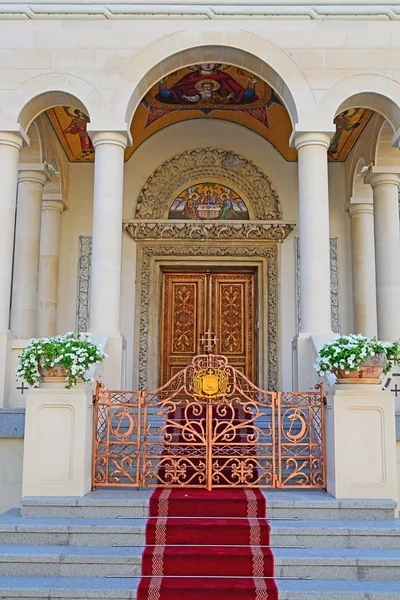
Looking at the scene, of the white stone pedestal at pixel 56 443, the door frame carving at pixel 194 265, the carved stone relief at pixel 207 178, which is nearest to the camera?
the white stone pedestal at pixel 56 443

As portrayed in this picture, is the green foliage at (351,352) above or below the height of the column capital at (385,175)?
below

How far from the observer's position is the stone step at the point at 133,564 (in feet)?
17.1

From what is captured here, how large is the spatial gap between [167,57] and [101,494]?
21.1ft

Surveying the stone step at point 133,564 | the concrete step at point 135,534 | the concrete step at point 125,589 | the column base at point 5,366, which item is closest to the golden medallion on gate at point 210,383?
the concrete step at point 135,534

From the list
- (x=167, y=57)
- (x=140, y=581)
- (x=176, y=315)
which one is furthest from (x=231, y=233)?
(x=140, y=581)

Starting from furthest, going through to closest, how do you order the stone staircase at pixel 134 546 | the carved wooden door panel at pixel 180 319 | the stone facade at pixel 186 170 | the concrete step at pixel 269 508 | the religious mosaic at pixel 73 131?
the carved wooden door panel at pixel 180 319
the religious mosaic at pixel 73 131
the stone facade at pixel 186 170
the concrete step at pixel 269 508
the stone staircase at pixel 134 546

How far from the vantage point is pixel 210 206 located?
12430 mm

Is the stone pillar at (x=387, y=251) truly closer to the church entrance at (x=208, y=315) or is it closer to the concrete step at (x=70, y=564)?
the church entrance at (x=208, y=315)

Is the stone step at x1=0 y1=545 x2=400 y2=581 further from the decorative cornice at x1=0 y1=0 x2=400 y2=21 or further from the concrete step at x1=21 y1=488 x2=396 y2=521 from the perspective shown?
the decorative cornice at x1=0 y1=0 x2=400 y2=21

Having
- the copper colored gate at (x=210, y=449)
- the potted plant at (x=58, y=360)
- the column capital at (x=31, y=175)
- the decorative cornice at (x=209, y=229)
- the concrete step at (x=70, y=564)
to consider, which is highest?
the column capital at (x=31, y=175)

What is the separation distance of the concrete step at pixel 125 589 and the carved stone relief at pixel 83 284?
24.2ft

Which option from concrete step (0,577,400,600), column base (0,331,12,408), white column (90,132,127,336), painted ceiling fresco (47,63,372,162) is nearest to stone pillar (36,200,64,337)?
painted ceiling fresco (47,63,372,162)

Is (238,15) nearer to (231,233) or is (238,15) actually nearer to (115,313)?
(231,233)

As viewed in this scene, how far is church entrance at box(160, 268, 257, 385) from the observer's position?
483 inches
